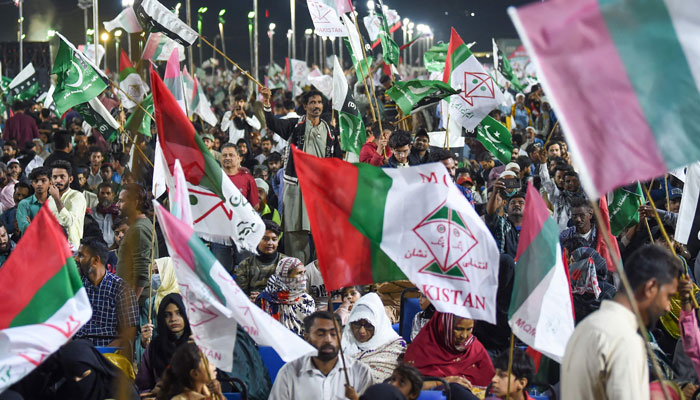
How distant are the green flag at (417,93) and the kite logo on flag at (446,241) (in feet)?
14.7

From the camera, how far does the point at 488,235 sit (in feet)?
18.9

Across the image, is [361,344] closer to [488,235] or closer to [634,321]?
[488,235]

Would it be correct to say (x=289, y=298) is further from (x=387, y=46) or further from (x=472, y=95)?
(x=387, y=46)

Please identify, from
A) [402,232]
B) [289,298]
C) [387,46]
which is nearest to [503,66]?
[387,46]

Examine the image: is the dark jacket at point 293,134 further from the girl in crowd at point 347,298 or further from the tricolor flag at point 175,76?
the girl in crowd at point 347,298

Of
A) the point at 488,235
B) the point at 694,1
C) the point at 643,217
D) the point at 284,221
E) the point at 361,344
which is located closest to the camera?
the point at 694,1

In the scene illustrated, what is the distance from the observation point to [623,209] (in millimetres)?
9523

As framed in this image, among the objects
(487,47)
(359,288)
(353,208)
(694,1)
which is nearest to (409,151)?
(359,288)

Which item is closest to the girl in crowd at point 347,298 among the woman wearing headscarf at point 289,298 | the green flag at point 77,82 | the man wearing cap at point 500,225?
the woman wearing headscarf at point 289,298

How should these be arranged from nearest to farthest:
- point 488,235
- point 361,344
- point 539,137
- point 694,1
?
point 694,1 → point 488,235 → point 361,344 → point 539,137

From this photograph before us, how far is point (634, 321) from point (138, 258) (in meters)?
5.34

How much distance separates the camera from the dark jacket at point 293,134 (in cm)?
1023

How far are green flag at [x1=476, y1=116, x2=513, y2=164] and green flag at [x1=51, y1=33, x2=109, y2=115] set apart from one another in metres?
4.17

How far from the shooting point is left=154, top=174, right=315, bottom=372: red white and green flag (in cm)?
540
